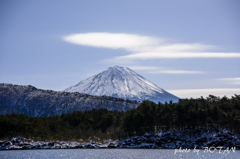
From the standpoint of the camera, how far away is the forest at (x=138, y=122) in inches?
4124

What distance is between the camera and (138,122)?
11331 cm

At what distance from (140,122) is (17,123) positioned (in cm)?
4504

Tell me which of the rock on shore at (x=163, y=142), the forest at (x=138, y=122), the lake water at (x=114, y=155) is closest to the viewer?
the lake water at (x=114, y=155)

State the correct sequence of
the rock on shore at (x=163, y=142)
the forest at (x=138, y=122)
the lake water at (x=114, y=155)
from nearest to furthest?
the lake water at (x=114, y=155) → the rock on shore at (x=163, y=142) → the forest at (x=138, y=122)

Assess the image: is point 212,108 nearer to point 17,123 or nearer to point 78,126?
point 78,126

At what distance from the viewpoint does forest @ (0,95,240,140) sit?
105m

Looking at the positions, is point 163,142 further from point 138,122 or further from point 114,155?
point 114,155

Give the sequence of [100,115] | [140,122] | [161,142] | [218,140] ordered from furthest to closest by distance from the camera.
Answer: [100,115] < [140,122] < [161,142] < [218,140]

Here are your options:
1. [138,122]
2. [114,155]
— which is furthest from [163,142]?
[114,155]

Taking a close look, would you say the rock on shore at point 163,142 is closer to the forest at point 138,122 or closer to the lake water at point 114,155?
the forest at point 138,122

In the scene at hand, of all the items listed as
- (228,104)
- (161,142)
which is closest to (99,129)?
(161,142)

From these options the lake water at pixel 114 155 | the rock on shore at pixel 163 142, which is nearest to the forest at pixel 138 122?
the rock on shore at pixel 163 142

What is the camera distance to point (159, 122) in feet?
375

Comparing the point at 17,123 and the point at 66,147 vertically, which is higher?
the point at 17,123
